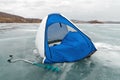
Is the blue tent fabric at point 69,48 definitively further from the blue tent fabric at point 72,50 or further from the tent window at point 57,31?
the tent window at point 57,31

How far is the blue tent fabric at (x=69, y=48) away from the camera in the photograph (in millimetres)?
10688

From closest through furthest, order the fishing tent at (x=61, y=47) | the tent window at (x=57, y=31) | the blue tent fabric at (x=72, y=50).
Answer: the fishing tent at (x=61, y=47), the blue tent fabric at (x=72, y=50), the tent window at (x=57, y=31)

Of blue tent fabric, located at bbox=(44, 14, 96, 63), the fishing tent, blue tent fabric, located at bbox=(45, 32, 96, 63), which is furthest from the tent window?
blue tent fabric, located at bbox=(45, 32, 96, 63)

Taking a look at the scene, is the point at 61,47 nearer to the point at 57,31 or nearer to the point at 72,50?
the point at 72,50

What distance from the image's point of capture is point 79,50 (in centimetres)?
1151

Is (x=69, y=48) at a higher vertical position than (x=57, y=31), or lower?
higher

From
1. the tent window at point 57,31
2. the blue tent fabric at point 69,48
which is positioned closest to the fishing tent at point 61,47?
the blue tent fabric at point 69,48

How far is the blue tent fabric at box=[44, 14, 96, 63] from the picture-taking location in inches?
421

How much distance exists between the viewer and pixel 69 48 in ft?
37.3

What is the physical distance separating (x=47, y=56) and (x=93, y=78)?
2408 millimetres

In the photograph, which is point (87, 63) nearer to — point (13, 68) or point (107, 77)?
point (107, 77)

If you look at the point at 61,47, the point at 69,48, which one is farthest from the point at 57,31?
the point at 69,48

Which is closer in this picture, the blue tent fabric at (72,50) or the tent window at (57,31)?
the blue tent fabric at (72,50)

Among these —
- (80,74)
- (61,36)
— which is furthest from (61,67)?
(61,36)
